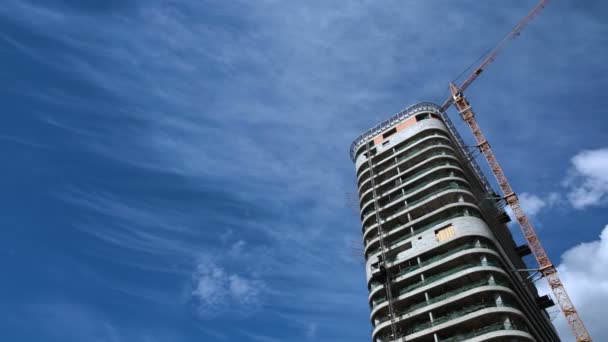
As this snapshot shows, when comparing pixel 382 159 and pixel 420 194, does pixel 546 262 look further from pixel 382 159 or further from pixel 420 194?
pixel 382 159

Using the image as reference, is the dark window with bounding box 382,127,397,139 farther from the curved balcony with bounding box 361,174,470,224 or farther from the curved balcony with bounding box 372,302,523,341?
the curved balcony with bounding box 372,302,523,341

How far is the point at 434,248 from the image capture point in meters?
62.9

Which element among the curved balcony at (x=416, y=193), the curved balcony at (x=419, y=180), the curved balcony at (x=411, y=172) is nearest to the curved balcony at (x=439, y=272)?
the curved balcony at (x=416, y=193)

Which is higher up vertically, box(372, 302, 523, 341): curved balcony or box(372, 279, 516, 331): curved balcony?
box(372, 279, 516, 331): curved balcony

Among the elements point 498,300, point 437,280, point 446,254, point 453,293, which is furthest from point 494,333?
point 446,254

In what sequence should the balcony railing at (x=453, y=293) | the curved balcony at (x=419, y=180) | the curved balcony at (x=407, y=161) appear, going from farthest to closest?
1. the curved balcony at (x=407, y=161)
2. the curved balcony at (x=419, y=180)
3. the balcony railing at (x=453, y=293)

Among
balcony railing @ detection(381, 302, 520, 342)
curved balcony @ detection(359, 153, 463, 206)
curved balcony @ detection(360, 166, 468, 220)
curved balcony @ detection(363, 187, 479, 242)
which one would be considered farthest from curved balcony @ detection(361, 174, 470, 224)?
balcony railing @ detection(381, 302, 520, 342)

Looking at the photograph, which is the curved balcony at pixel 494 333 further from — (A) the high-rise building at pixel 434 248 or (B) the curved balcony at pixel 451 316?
(B) the curved balcony at pixel 451 316

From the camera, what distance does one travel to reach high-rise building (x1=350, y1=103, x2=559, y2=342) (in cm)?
5469

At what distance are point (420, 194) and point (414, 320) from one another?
2037 cm

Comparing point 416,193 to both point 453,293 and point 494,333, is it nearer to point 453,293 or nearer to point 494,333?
point 453,293

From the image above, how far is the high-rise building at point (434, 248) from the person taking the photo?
54.7 meters

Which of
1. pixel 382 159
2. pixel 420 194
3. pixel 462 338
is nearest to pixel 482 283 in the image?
pixel 462 338

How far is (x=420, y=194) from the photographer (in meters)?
71.8
